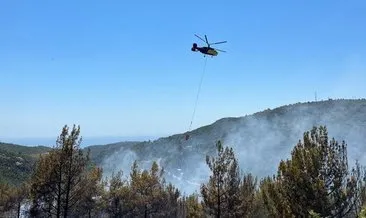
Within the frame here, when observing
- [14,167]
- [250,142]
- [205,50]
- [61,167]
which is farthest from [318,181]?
[250,142]

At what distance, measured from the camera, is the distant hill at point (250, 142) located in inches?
5335

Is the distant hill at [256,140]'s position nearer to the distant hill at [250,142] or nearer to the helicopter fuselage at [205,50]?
the distant hill at [250,142]

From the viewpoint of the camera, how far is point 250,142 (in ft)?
513

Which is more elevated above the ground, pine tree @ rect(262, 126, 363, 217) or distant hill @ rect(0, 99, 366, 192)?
distant hill @ rect(0, 99, 366, 192)

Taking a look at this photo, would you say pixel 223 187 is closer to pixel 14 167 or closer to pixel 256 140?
pixel 14 167

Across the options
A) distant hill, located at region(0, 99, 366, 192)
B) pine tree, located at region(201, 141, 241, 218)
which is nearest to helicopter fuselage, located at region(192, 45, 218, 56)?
pine tree, located at region(201, 141, 241, 218)

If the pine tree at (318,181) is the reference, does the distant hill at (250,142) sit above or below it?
above

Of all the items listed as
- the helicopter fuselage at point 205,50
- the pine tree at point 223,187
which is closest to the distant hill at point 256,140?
the helicopter fuselage at point 205,50

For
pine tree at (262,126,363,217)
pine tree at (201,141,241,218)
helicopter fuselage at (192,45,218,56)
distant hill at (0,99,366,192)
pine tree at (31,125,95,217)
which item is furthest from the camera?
distant hill at (0,99,366,192)

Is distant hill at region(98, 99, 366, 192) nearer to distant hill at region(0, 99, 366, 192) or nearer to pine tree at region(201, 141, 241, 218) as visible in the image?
distant hill at region(0, 99, 366, 192)

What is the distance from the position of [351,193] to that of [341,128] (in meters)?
130

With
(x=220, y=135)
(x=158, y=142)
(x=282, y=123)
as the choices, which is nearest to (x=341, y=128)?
(x=282, y=123)

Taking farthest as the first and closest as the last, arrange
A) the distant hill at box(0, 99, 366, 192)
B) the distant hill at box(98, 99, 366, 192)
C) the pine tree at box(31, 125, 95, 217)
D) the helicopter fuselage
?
the distant hill at box(98, 99, 366, 192)
the distant hill at box(0, 99, 366, 192)
the helicopter fuselage
the pine tree at box(31, 125, 95, 217)

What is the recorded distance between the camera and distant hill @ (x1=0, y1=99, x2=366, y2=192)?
445 feet
